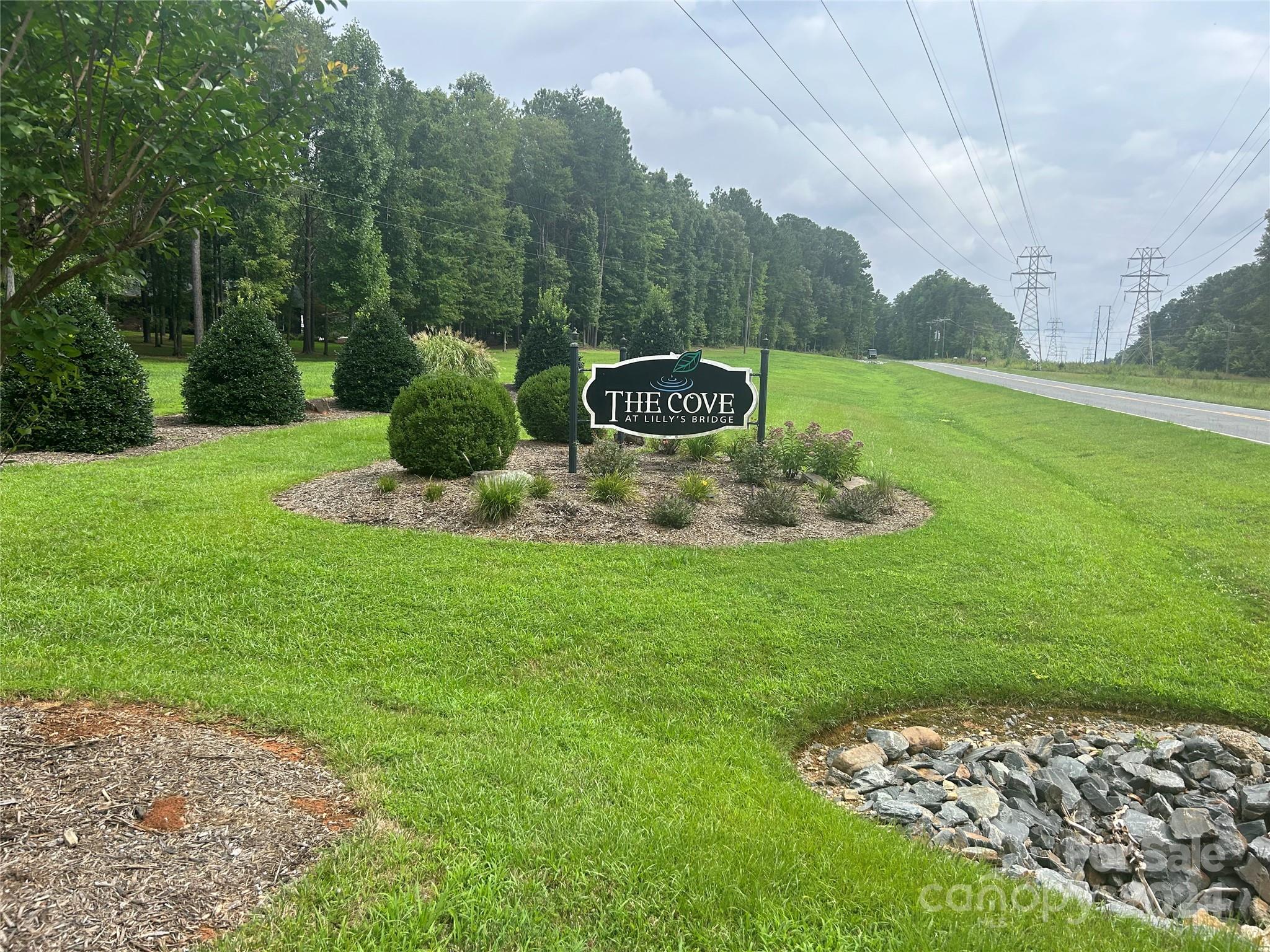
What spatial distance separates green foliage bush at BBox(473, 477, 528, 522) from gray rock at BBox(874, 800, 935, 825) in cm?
461

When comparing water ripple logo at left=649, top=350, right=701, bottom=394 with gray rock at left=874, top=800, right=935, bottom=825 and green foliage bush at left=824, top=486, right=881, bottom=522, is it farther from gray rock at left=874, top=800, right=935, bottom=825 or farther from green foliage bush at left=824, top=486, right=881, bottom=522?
gray rock at left=874, top=800, right=935, bottom=825

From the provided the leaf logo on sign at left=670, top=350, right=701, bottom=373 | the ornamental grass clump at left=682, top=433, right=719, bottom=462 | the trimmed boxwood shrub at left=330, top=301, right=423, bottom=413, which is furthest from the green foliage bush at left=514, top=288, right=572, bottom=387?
the leaf logo on sign at left=670, top=350, right=701, bottom=373

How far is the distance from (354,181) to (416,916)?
37214 millimetres

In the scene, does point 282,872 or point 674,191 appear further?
point 674,191

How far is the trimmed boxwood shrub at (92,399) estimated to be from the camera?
8.70 m

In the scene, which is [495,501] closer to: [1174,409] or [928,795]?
[928,795]

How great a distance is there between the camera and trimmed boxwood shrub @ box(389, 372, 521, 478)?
8.30 meters

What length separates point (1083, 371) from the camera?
51750mm

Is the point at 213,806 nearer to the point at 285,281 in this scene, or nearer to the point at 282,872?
the point at 282,872

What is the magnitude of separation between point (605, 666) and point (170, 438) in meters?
9.29

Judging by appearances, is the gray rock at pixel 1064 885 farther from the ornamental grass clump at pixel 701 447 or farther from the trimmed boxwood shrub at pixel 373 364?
the trimmed boxwood shrub at pixel 373 364

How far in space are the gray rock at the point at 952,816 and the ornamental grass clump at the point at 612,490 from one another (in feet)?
16.1

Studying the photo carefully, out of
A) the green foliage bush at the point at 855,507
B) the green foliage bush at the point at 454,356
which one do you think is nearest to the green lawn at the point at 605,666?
the green foliage bush at the point at 855,507

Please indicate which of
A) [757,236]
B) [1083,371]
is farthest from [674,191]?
[1083,371]
